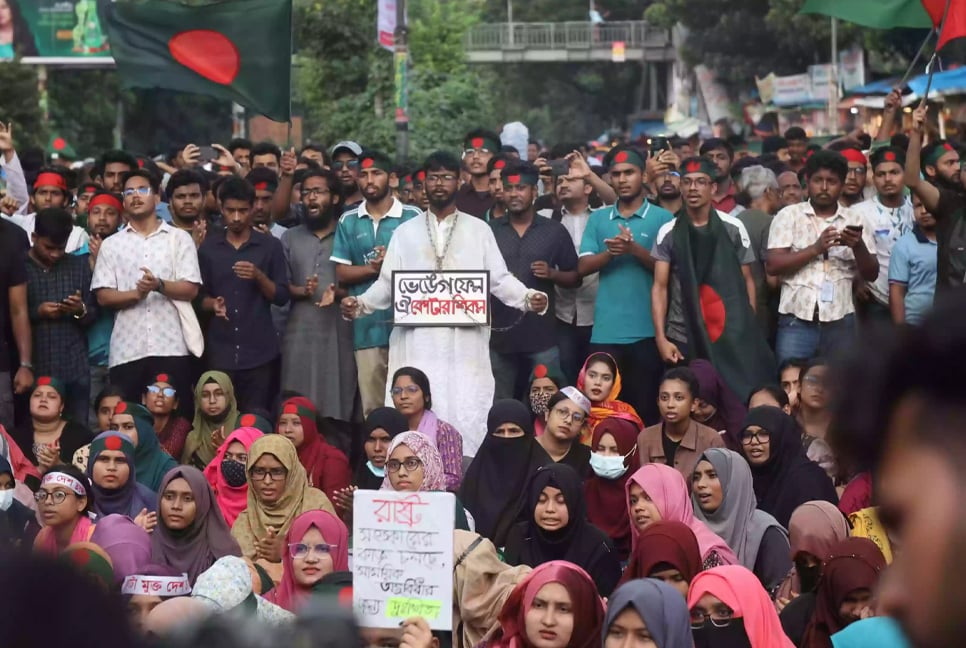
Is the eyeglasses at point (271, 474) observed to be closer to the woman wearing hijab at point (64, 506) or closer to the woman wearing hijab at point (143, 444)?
the woman wearing hijab at point (64, 506)

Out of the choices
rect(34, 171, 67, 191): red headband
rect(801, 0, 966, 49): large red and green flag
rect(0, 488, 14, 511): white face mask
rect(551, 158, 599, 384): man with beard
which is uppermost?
rect(801, 0, 966, 49): large red and green flag

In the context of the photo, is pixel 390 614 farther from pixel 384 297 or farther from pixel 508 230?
pixel 508 230

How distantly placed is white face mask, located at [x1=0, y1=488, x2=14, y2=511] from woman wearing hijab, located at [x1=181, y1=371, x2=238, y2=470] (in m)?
1.53

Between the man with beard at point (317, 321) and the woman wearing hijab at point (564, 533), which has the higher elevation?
the man with beard at point (317, 321)

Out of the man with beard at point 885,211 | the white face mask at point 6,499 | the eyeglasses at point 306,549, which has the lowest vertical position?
the eyeglasses at point 306,549

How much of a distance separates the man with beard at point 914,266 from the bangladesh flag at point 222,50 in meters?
3.87

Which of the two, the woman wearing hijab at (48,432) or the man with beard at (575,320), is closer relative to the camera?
the woman wearing hijab at (48,432)

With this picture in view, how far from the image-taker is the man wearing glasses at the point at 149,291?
29.7ft

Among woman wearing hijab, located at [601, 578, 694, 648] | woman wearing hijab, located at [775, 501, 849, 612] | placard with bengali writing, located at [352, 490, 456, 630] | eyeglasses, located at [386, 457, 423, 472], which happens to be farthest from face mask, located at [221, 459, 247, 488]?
woman wearing hijab, located at [601, 578, 694, 648]

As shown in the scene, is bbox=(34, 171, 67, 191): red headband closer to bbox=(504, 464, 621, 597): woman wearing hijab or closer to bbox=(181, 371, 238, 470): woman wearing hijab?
bbox=(181, 371, 238, 470): woman wearing hijab

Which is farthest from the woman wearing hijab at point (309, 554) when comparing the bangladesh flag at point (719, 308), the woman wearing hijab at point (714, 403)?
the bangladesh flag at point (719, 308)

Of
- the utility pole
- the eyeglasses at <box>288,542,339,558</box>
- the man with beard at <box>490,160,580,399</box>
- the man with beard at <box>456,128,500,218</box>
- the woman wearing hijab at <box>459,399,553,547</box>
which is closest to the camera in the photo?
the eyeglasses at <box>288,542,339,558</box>

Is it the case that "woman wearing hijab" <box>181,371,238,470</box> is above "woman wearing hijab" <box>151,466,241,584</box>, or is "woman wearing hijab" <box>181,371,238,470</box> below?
above

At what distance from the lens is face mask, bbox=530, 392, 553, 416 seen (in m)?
8.70
